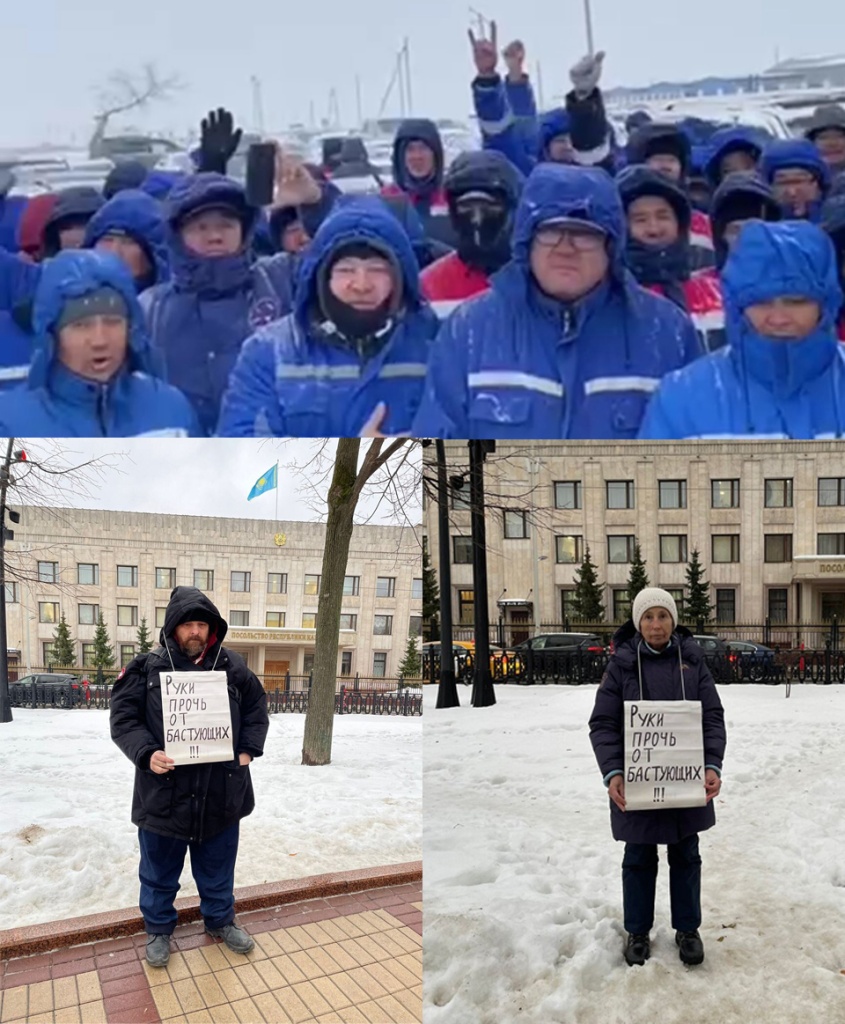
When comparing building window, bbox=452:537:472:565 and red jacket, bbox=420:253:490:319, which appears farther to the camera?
building window, bbox=452:537:472:565

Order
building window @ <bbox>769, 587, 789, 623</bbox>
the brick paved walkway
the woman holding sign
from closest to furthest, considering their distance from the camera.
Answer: the brick paved walkway
the woman holding sign
building window @ <bbox>769, 587, 789, 623</bbox>

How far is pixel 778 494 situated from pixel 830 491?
0.22 meters

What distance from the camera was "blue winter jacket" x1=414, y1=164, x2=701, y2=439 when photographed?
2934mm

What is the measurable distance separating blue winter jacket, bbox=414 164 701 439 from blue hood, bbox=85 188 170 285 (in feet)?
3.31

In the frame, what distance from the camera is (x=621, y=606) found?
11.4ft

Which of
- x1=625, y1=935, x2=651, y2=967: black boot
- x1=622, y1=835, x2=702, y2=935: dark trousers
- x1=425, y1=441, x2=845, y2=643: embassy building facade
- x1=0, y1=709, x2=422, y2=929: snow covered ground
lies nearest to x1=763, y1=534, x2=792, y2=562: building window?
x1=425, y1=441, x2=845, y2=643: embassy building facade

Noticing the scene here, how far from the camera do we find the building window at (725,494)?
3.35 metres

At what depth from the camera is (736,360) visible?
295 cm

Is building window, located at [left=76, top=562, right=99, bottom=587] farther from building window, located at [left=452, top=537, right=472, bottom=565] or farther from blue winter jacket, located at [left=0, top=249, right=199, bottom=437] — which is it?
building window, located at [left=452, top=537, right=472, bottom=565]

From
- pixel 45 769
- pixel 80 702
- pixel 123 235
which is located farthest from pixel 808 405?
pixel 45 769

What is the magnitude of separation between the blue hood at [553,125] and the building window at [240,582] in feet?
6.52

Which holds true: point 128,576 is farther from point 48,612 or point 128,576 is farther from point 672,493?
point 672,493

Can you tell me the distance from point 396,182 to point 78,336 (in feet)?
3.99

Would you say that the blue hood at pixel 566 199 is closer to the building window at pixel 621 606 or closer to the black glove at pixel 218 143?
the black glove at pixel 218 143
